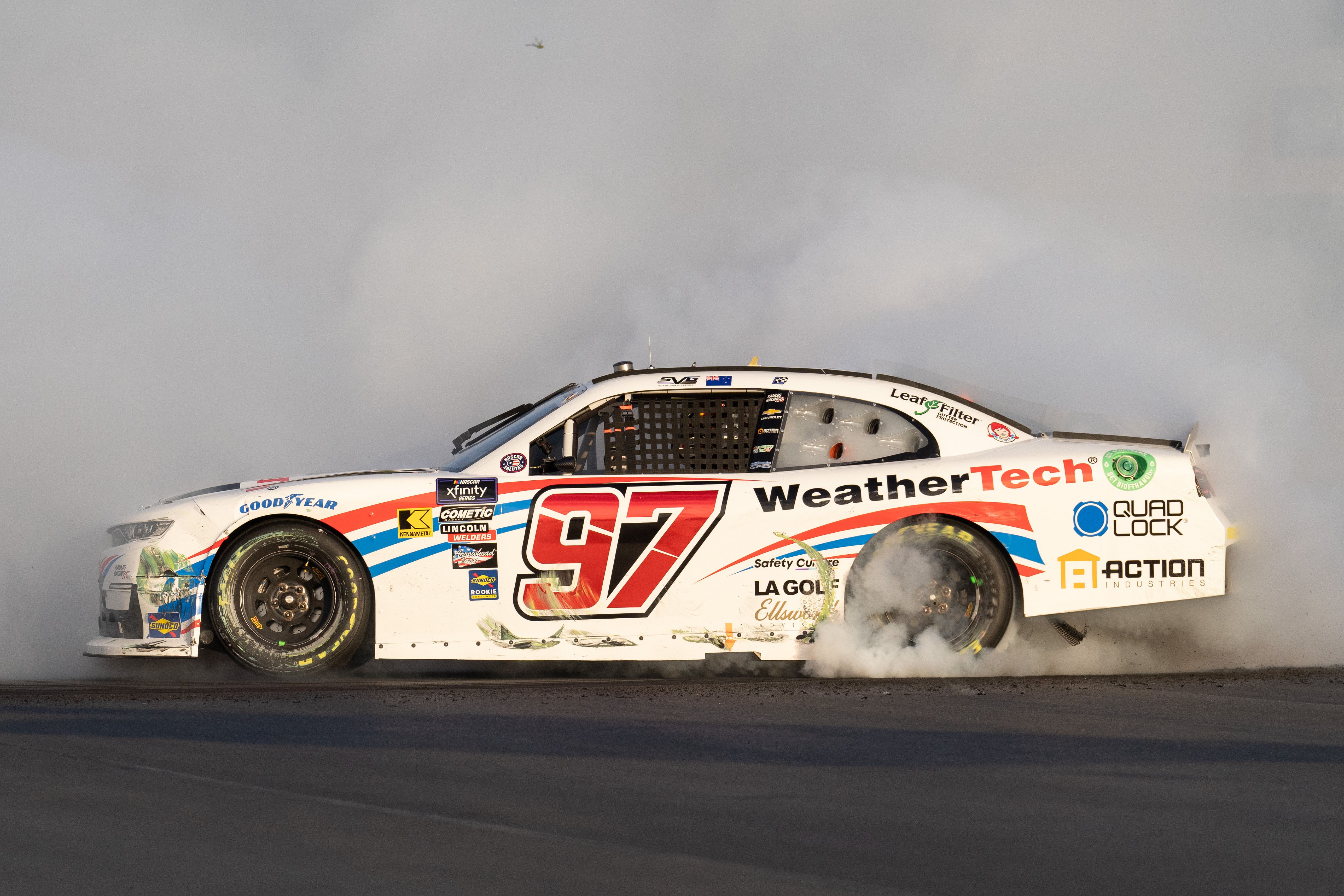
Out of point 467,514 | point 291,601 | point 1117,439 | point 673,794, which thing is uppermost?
point 1117,439

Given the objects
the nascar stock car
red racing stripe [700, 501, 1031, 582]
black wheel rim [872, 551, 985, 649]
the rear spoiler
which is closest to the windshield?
the nascar stock car

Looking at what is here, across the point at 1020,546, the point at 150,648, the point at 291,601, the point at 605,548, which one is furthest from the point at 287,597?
the point at 1020,546

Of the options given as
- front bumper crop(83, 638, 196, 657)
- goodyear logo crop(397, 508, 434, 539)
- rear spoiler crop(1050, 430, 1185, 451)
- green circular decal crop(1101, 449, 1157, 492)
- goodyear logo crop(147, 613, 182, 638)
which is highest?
rear spoiler crop(1050, 430, 1185, 451)

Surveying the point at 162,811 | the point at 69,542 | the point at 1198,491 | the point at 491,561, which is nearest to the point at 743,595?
the point at 491,561

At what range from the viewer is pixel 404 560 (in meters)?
6.45

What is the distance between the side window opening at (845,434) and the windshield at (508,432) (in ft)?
3.78

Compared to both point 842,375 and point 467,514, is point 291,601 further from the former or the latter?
point 842,375

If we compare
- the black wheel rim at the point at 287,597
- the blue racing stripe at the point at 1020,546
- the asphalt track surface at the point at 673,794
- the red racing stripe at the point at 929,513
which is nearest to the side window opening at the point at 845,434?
the red racing stripe at the point at 929,513

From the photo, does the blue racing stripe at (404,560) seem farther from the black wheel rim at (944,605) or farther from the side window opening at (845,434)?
the black wheel rim at (944,605)

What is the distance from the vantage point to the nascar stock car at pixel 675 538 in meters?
6.42

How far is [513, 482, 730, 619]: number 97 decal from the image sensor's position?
641cm

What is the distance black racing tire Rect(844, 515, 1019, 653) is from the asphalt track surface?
45.1 inches

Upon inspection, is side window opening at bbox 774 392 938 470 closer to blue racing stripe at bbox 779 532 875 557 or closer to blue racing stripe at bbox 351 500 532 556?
blue racing stripe at bbox 779 532 875 557

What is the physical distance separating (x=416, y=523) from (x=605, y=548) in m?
0.98
